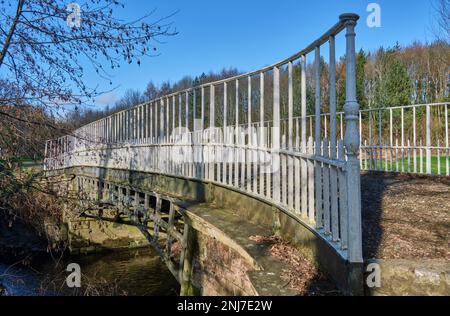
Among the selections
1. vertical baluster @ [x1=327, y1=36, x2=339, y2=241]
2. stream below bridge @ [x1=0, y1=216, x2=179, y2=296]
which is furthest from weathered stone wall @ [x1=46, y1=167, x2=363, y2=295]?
stream below bridge @ [x1=0, y1=216, x2=179, y2=296]

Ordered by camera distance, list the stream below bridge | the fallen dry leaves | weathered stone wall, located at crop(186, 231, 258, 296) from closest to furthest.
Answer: the fallen dry leaves
weathered stone wall, located at crop(186, 231, 258, 296)
the stream below bridge

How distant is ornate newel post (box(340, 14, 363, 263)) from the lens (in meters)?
2.83

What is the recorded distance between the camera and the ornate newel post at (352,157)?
2.83 meters

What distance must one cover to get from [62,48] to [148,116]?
6213 mm

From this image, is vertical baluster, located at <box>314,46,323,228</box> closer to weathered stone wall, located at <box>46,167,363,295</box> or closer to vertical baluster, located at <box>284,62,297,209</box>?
weathered stone wall, located at <box>46,167,363,295</box>

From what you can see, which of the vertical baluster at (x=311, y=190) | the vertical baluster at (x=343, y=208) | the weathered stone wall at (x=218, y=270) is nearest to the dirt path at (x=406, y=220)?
the vertical baluster at (x=343, y=208)

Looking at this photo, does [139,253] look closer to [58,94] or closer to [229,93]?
[229,93]

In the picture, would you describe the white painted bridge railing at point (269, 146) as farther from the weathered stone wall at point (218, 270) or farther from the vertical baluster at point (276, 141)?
the weathered stone wall at point (218, 270)

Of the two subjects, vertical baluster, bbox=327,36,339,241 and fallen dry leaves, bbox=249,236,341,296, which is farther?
vertical baluster, bbox=327,36,339,241

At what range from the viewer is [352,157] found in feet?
9.30

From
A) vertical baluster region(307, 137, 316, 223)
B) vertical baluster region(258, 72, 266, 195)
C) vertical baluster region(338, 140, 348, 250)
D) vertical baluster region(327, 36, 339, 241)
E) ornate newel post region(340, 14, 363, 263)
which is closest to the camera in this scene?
ornate newel post region(340, 14, 363, 263)
